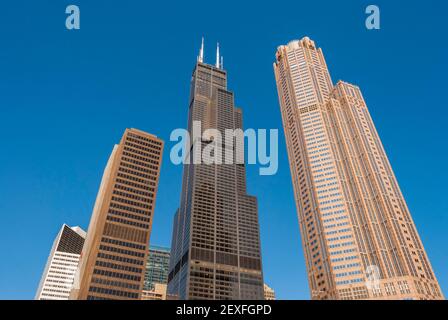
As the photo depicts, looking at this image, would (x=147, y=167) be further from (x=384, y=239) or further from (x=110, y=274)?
(x=384, y=239)

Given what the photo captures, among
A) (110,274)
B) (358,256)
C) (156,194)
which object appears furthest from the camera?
(358,256)

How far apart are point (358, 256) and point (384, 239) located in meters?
19.7

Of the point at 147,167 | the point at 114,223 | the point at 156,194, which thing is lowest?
the point at 114,223

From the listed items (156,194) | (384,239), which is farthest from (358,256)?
(156,194)

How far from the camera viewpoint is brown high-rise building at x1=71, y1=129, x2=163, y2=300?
137625 mm

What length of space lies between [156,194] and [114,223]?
78.5ft

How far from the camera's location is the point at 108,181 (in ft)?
567

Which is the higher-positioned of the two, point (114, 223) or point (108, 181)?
point (108, 181)

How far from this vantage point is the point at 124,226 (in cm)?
15400

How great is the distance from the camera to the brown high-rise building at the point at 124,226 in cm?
13762
